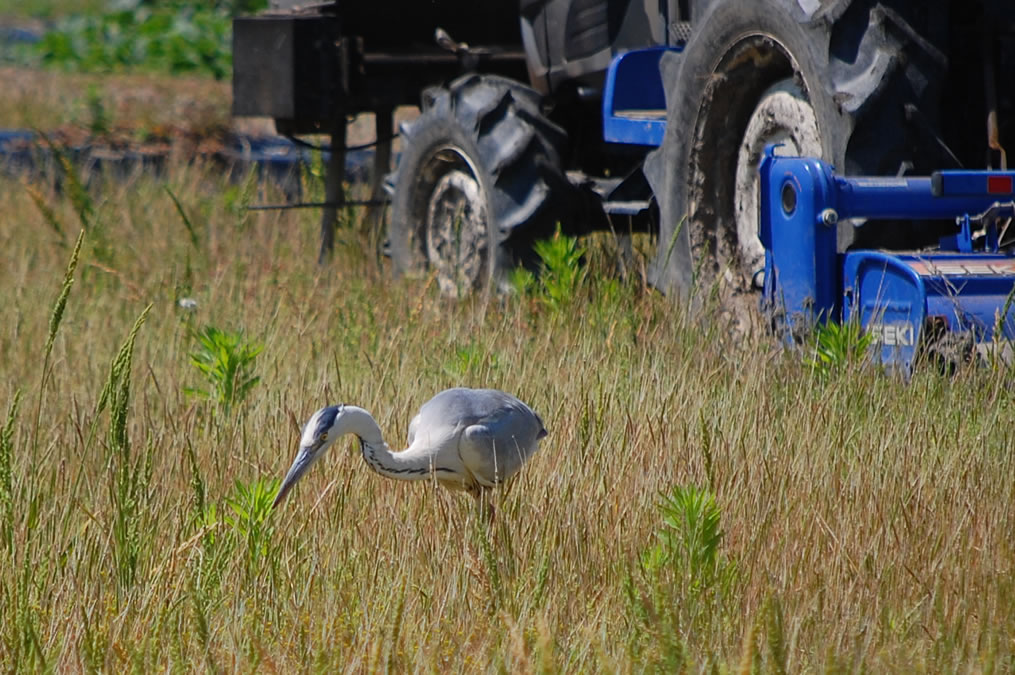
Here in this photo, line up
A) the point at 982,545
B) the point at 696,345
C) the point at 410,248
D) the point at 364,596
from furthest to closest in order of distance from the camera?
the point at 410,248, the point at 696,345, the point at 982,545, the point at 364,596

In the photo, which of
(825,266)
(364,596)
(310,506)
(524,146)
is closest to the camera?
(364,596)

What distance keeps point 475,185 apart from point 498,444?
3253 millimetres

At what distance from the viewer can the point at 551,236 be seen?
6.03 meters

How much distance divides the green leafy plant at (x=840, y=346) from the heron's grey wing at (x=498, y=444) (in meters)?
1.15

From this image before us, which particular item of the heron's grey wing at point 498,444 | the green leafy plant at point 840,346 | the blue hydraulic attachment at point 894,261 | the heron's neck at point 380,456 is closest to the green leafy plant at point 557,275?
the blue hydraulic attachment at point 894,261

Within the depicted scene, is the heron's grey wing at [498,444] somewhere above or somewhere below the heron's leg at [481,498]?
above

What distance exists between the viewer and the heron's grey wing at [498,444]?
318cm

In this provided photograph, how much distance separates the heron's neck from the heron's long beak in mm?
126

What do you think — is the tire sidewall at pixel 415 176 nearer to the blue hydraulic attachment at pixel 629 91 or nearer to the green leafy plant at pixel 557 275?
the green leafy plant at pixel 557 275

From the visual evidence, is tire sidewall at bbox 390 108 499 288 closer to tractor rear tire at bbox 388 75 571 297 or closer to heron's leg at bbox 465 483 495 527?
tractor rear tire at bbox 388 75 571 297

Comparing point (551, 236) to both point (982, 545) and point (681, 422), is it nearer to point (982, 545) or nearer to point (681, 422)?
point (681, 422)

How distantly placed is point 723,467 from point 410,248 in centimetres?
342

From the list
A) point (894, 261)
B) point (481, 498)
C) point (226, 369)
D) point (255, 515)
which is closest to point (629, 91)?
point (894, 261)

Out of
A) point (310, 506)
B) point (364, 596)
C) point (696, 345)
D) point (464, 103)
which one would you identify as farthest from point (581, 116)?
point (364, 596)
